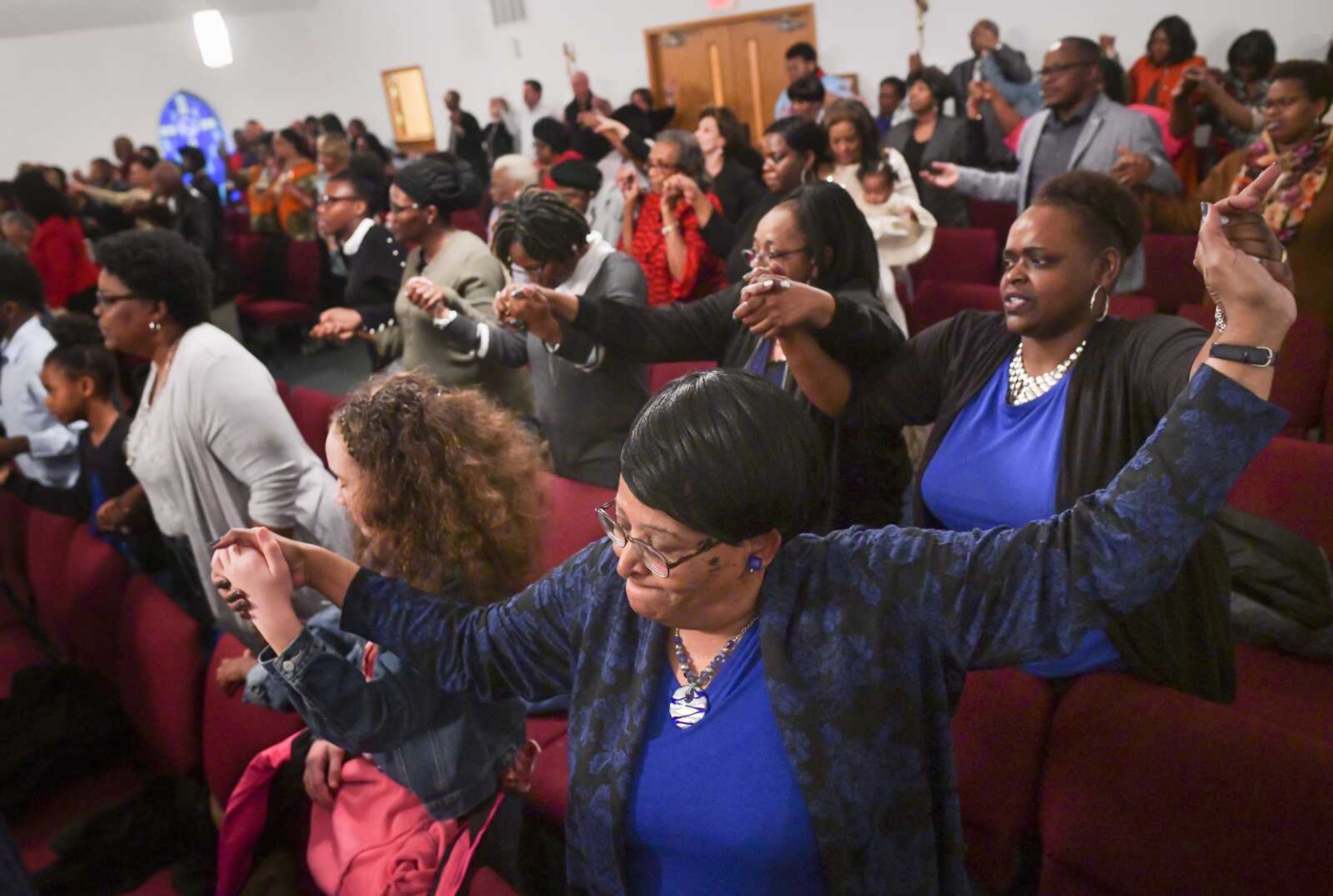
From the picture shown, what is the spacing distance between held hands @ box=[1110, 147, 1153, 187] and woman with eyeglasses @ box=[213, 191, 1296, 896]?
2.73 m

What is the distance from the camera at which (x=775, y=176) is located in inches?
139

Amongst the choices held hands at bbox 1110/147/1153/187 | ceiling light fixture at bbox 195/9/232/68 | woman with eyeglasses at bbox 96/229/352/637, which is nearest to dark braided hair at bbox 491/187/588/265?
woman with eyeglasses at bbox 96/229/352/637

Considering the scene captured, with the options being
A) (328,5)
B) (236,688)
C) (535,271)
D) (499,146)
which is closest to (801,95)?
(535,271)

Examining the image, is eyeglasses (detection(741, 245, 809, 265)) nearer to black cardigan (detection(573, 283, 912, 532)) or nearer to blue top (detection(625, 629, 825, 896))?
black cardigan (detection(573, 283, 912, 532))

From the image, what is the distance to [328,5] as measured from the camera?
14.1m

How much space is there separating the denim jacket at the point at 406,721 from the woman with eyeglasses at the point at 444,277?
1.45m

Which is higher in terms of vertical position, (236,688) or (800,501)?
(800,501)

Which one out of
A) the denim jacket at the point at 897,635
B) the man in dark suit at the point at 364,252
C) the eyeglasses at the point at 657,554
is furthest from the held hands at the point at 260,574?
the man in dark suit at the point at 364,252

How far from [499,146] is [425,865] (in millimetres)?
10693

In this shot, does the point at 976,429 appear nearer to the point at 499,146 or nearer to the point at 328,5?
the point at 499,146

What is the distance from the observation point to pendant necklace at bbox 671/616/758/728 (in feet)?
3.53

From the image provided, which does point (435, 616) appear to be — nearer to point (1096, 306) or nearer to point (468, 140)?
point (1096, 306)

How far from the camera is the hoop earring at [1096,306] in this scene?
5.16 ft

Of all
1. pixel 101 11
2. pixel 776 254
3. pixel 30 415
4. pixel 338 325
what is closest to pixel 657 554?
pixel 776 254
